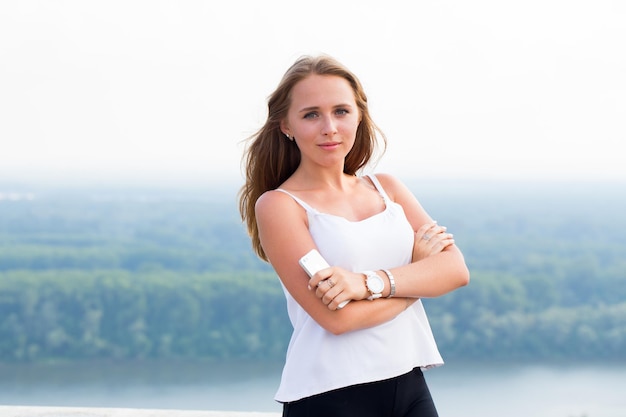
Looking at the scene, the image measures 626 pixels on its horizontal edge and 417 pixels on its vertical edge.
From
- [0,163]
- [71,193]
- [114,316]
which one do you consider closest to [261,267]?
[114,316]

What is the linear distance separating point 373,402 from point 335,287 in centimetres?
25

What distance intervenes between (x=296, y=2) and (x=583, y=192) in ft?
9.03

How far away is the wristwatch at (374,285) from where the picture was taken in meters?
1.45

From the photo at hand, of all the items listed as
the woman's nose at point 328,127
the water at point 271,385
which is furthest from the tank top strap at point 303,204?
the water at point 271,385

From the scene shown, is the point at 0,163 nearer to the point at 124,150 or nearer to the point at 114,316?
the point at 124,150

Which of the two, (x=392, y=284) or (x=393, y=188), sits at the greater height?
(x=393, y=188)

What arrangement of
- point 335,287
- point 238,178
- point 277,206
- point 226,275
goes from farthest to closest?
1. point 238,178
2. point 226,275
3. point 277,206
4. point 335,287

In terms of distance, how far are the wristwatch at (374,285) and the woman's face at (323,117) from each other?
Result: 270 millimetres

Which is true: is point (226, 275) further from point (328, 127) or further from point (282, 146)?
point (328, 127)

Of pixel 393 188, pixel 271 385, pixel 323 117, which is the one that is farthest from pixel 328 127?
pixel 271 385

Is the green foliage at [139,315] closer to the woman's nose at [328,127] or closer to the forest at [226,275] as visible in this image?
the forest at [226,275]

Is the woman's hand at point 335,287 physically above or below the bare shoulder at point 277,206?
below

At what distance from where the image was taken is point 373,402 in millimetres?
1475

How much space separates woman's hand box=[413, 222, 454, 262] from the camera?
159 centimetres
